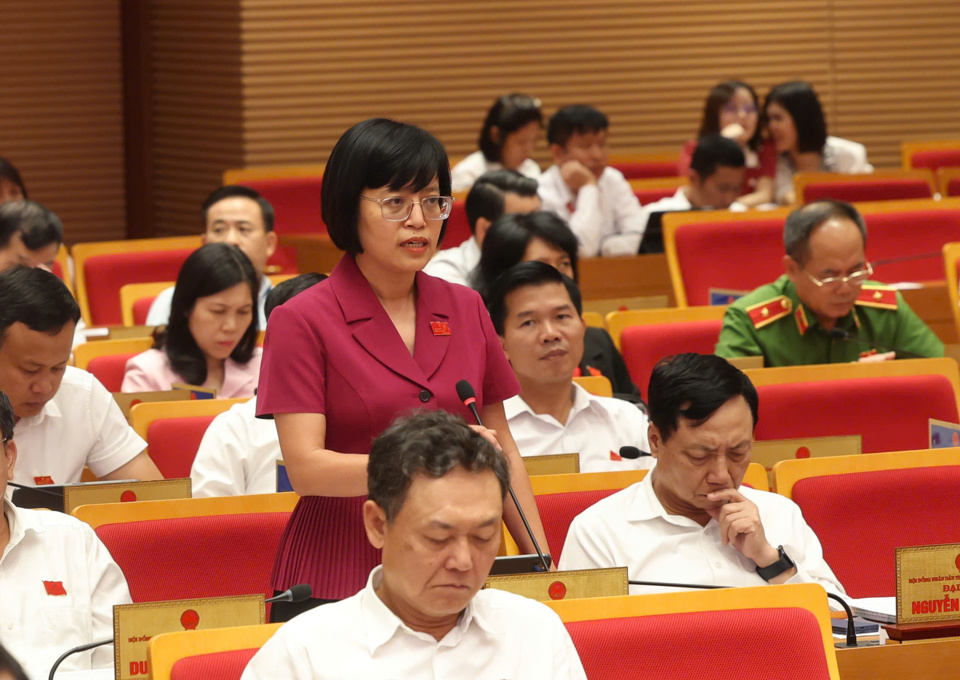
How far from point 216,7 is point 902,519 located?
5.96 metres

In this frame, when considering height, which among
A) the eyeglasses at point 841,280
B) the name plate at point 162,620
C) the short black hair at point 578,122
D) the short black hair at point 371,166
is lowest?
the name plate at point 162,620

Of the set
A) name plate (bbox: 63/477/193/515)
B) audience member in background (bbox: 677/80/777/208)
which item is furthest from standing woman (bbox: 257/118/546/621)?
audience member in background (bbox: 677/80/777/208)

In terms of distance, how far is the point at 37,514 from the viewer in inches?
102

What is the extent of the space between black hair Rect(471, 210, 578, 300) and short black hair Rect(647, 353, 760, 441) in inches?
59.3

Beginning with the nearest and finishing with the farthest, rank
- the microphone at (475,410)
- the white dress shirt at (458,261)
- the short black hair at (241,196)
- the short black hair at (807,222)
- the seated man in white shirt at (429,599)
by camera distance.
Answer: the seated man in white shirt at (429,599) < the microphone at (475,410) < the short black hair at (807,222) < the white dress shirt at (458,261) < the short black hair at (241,196)

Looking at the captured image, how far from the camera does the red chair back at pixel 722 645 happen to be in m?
2.15

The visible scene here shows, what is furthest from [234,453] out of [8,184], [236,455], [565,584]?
[8,184]

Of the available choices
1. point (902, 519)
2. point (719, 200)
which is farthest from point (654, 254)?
point (902, 519)

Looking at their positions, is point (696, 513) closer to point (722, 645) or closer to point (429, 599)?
point (722, 645)

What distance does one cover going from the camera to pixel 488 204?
17.2 ft

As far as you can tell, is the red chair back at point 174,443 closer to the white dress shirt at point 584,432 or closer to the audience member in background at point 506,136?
the white dress shirt at point 584,432

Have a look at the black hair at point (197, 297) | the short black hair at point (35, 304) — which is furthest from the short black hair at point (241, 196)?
the short black hair at point (35, 304)

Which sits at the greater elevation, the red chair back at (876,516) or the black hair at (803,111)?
the black hair at (803,111)

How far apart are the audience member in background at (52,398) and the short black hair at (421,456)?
146 cm
